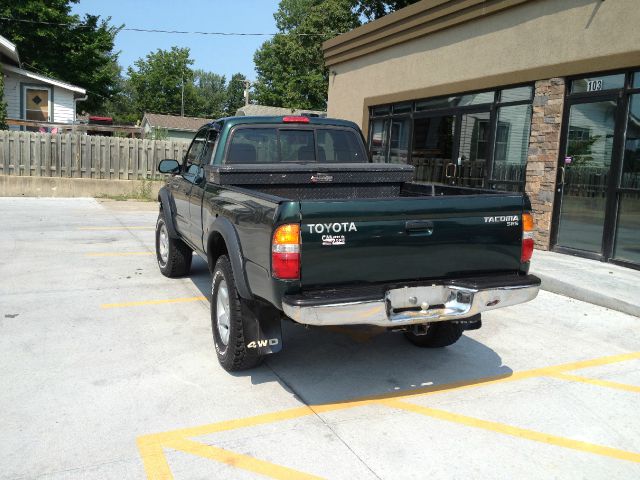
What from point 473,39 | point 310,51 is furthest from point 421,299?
point 310,51

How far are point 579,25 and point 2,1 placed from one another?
30854mm

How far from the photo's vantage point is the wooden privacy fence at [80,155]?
1658cm

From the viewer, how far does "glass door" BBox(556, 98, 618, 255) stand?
8.46 meters

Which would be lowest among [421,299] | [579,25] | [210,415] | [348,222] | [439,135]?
[210,415]

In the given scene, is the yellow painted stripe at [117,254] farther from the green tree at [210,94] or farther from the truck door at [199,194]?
the green tree at [210,94]

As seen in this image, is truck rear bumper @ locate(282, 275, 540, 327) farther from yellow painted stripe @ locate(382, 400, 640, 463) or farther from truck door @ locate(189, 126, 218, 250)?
truck door @ locate(189, 126, 218, 250)

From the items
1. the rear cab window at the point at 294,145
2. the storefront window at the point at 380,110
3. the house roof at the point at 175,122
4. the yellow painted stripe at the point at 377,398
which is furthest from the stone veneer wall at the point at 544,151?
the house roof at the point at 175,122

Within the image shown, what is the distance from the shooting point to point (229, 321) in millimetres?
4293

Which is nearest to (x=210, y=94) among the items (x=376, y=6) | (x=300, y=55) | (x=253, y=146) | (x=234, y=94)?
(x=234, y=94)

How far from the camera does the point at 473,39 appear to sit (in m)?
10.9

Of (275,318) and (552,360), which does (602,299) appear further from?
(275,318)

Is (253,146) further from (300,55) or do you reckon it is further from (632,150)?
(300,55)

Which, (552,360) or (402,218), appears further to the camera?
(552,360)

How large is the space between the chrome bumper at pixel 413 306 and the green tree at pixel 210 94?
257 ft
